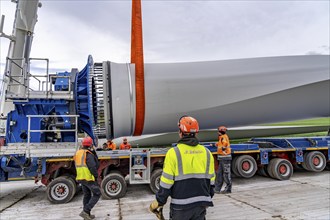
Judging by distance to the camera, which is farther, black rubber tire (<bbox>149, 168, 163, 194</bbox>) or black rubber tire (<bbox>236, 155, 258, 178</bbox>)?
black rubber tire (<bbox>236, 155, 258, 178</bbox>)

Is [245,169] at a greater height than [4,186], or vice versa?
[245,169]

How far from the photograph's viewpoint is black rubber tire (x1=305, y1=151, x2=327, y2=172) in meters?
7.89

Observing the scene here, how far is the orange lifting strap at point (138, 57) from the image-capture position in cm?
625

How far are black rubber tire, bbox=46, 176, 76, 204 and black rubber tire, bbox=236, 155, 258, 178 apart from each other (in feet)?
14.6

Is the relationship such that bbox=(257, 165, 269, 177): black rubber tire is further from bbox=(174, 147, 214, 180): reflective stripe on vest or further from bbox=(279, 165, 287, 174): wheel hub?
bbox=(174, 147, 214, 180): reflective stripe on vest

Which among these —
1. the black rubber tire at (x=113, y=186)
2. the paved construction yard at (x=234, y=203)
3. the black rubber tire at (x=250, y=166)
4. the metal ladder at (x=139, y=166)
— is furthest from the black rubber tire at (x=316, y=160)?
the black rubber tire at (x=113, y=186)

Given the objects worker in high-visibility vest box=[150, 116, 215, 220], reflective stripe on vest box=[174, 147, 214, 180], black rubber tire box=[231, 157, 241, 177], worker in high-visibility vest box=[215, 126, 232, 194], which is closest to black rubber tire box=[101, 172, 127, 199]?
worker in high-visibility vest box=[215, 126, 232, 194]

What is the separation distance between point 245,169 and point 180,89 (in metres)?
3.00

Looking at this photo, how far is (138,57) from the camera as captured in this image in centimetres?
642

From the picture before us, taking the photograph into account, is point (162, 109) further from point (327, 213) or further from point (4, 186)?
point (4, 186)

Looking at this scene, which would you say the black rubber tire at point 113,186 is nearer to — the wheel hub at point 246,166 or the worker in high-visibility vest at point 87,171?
the worker in high-visibility vest at point 87,171

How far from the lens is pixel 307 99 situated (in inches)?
314

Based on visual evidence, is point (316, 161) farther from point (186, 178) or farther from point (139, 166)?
point (186, 178)

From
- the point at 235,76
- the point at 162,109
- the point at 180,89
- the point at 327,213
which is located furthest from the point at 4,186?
the point at 327,213
